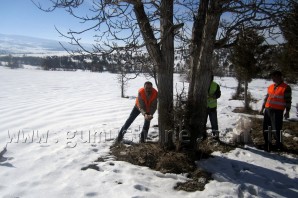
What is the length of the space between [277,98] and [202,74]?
7.30 feet

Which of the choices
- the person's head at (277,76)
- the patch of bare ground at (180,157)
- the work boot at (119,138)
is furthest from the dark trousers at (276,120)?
the work boot at (119,138)

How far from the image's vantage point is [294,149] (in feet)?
19.8

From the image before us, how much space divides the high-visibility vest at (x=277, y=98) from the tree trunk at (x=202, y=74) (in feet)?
6.40

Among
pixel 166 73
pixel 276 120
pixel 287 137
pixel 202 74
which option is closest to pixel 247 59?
pixel 287 137

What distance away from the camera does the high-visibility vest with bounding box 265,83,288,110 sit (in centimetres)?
570

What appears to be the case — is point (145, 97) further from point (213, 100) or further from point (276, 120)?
point (276, 120)

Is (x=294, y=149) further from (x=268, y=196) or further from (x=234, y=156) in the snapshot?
(x=268, y=196)

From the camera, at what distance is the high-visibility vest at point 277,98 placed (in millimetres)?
5695

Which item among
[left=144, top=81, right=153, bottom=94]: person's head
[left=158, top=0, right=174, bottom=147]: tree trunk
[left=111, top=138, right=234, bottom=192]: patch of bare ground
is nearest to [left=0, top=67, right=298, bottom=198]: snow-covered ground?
[left=111, top=138, right=234, bottom=192]: patch of bare ground

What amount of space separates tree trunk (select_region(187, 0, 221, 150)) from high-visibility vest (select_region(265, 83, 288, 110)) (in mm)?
1950

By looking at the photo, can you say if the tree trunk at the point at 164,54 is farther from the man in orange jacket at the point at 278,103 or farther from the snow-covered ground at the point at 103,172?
the man in orange jacket at the point at 278,103

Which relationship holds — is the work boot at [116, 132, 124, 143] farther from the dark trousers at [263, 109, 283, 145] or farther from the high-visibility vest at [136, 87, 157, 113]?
the dark trousers at [263, 109, 283, 145]

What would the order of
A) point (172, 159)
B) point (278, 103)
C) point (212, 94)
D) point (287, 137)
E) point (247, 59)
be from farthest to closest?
1. point (247, 59)
2. point (287, 137)
3. point (212, 94)
4. point (278, 103)
5. point (172, 159)

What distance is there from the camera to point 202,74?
4844 mm
